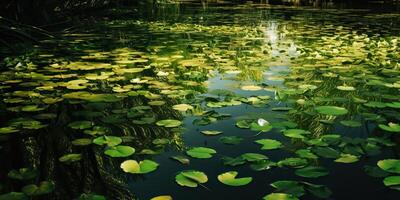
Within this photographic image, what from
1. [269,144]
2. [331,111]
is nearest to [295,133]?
[269,144]

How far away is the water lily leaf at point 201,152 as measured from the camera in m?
1.83

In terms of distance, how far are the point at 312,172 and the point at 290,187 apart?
0.18 meters

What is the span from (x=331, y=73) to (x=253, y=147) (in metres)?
1.80

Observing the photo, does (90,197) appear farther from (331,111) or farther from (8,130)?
(331,111)

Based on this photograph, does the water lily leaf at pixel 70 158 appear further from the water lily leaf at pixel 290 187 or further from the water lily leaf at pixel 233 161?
the water lily leaf at pixel 290 187

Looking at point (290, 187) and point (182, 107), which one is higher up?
point (182, 107)

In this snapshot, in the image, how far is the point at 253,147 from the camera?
199 cm

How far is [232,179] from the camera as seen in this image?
5.14 ft

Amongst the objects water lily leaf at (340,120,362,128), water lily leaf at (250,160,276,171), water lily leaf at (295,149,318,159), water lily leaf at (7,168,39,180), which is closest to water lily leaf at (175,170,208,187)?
water lily leaf at (250,160,276,171)

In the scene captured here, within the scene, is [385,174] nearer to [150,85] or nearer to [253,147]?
[253,147]

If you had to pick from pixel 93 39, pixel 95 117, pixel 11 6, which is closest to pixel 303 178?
pixel 95 117

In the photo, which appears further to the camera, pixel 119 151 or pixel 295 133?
pixel 295 133

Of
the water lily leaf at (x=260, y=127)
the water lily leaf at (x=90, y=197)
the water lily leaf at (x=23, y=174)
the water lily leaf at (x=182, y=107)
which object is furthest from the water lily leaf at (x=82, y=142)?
the water lily leaf at (x=260, y=127)

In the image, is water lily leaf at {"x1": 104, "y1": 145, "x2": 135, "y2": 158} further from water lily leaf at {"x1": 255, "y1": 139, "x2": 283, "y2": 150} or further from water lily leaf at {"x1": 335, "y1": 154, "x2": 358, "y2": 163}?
water lily leaf at {"x1": 335, "y1": 154, "x2": 358, "y2": 163}
